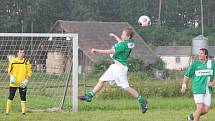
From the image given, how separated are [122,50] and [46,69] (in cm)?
835

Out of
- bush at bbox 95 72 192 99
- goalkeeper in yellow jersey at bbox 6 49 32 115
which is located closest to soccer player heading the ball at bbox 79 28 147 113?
goalkeeper in yellow jersey at bbox 6 49 32 115

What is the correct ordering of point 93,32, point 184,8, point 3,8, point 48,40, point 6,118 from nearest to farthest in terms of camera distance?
point 6,118
point 48,40
point 93,32
point 3,8
point 184,8

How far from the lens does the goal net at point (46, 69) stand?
19609 millimetres

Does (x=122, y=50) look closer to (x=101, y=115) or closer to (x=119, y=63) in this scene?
(x=119, y=63)

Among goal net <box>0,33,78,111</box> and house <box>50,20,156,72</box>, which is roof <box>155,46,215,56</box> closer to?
house <box>50,20,156,72</box>

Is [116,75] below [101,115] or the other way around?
the other way around

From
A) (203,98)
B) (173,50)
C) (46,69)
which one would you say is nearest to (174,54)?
(173,50)

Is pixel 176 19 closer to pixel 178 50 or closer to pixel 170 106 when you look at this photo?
pixel 178 50

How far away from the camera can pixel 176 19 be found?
107 metres

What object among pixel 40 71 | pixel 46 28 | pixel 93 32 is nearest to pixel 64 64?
pixel 40 71

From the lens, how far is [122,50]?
1297 centimetres

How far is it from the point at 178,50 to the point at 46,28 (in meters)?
22.8

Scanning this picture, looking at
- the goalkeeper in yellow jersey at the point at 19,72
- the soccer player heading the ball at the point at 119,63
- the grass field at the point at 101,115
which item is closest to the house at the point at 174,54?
the grass field at the point at 101,115

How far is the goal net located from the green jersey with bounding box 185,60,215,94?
21.8 feet
